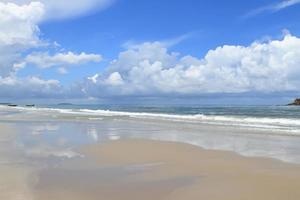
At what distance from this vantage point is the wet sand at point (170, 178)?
7246 mm

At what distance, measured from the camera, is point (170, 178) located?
→ 28.5 ft

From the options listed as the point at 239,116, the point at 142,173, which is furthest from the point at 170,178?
the point at 239,116

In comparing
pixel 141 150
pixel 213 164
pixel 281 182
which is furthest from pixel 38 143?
pixel 281 182

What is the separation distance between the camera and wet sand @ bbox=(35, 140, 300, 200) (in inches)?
285

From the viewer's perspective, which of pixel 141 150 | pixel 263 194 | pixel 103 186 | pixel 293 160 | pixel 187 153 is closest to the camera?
pixel 263 194

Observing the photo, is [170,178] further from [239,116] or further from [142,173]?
[239,116]

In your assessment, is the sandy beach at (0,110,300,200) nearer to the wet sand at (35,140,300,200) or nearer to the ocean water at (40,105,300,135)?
the wet sand at (35,140,300,200)

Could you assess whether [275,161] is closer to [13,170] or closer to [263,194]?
[263,194]

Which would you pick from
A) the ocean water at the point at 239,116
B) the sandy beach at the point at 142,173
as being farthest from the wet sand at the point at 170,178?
the ocean water at the point at 239,116

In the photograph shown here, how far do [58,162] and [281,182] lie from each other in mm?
5666

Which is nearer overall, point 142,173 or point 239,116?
point 142,173

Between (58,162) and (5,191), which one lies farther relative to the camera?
(58,162)

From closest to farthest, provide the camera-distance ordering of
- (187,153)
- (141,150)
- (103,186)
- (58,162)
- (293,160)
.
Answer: (103,186) → (58,162) → (293,160) → (187,153) → (141,150)

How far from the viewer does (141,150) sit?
13617 mm
